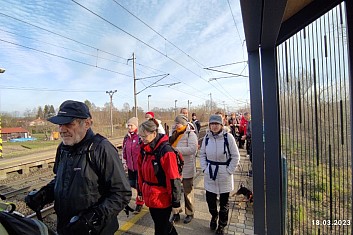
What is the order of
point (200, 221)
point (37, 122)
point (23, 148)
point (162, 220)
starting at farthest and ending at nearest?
point (37, 122)
point (23, 148)
point (200, 221)
point (162, 220)

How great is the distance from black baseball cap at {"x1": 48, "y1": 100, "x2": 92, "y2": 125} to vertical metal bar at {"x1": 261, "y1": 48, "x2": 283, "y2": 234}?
189cm

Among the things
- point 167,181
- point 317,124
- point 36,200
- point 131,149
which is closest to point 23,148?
point 131,149

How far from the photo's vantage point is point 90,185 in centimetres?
187

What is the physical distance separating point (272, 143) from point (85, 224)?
200 cm

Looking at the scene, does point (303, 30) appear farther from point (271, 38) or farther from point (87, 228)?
point (87, 228)

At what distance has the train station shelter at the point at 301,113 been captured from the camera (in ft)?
6.22

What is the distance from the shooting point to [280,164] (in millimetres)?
2650

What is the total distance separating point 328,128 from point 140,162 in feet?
6.78

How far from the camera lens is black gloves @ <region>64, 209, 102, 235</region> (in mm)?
1696

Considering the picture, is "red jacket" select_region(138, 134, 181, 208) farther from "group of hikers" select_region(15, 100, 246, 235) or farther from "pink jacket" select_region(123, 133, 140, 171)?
"pink jacket" select_region(123, 133, 140, 171)

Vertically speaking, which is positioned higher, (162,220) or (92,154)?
(92,154)

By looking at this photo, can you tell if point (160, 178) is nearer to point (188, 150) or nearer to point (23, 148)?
point (188, 150)

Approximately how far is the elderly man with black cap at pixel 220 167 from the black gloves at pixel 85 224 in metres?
1.93
